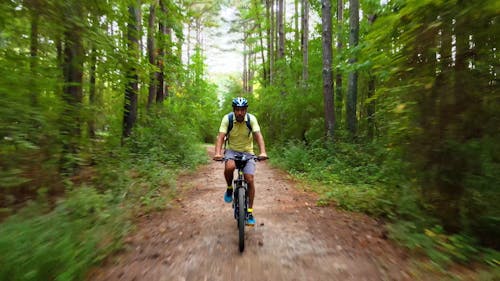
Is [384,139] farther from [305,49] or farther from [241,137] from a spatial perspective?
[305,49]

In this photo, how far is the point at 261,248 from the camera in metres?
4.27

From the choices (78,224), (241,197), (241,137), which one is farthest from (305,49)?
(78,224)

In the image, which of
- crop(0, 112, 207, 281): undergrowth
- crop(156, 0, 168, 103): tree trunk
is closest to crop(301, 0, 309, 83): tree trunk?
crop(156, 0, 168, 103): tree trunk

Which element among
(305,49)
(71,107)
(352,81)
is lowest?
(71,107)

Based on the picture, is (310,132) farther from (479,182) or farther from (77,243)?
(77,243)

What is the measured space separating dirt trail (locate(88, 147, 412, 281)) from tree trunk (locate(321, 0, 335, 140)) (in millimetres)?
6274

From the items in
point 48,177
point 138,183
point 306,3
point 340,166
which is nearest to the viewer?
point 48,177

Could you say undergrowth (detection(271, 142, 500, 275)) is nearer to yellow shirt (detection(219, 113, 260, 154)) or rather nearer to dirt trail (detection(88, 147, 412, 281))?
dirt trail (detection(88, 147, 412, 281))

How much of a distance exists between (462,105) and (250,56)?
112ft

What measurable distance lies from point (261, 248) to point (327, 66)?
9540mm

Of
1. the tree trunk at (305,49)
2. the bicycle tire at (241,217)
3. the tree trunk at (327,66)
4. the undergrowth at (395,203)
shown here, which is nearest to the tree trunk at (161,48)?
the tree trunk at (327,66)

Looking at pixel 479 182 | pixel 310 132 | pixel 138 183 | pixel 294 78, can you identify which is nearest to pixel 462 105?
pixel 479 182

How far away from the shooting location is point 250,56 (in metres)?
36.2

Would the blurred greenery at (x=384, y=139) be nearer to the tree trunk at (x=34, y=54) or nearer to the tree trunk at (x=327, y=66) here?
the tree trunk at (x=34, y=54)
